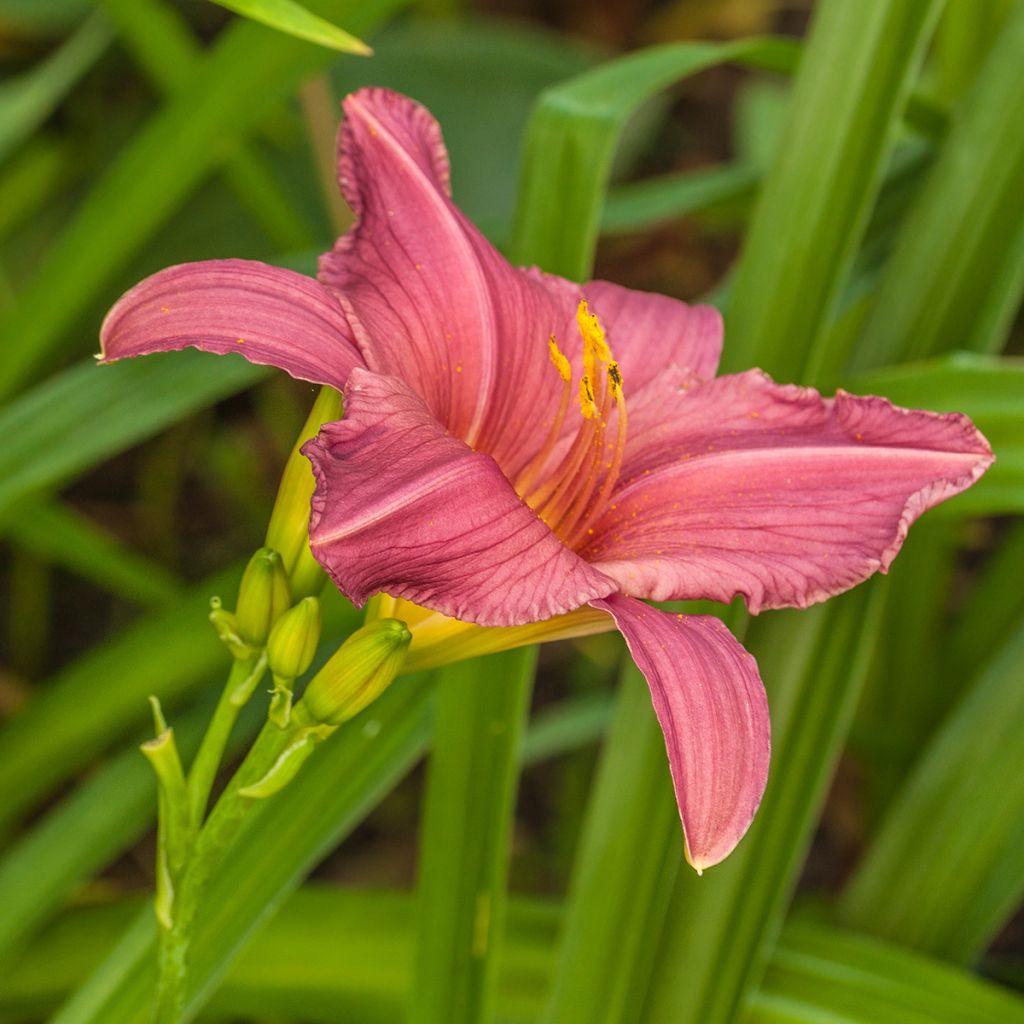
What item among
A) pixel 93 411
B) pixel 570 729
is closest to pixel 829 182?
pixel 93 411

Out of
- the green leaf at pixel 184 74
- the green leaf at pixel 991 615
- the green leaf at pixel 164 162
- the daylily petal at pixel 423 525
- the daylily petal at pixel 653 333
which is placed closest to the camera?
the daylily petal at pixel 423 525

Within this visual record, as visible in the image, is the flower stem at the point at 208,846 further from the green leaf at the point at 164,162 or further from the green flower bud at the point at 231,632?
the green leaf at the point at 164,162

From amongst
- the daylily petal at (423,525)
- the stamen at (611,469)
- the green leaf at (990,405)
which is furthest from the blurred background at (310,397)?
the daylily petal at (423,525)

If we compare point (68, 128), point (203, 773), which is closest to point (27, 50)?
point (68, 128)

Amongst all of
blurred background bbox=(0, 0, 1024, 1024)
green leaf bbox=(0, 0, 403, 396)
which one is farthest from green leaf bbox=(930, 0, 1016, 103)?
green leaf bbox=(0, 0, 403, 396)

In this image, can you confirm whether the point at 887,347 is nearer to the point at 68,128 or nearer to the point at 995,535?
the point at 995,535
